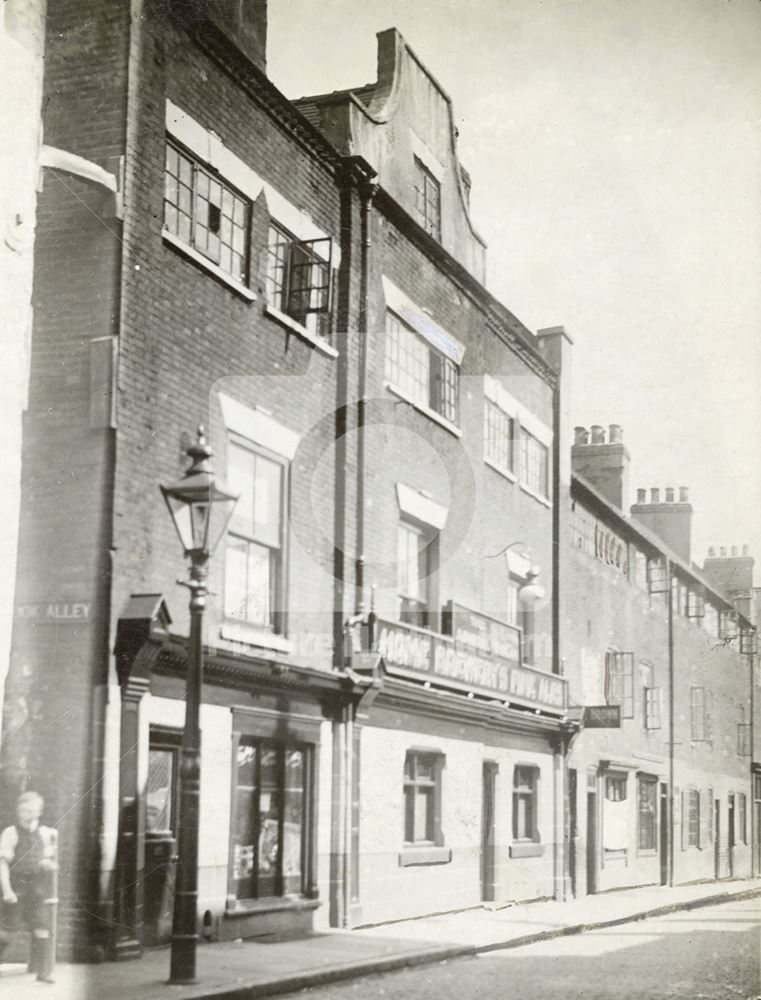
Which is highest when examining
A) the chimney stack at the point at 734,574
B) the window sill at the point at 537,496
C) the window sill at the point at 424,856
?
the window sill at the point at 537,496

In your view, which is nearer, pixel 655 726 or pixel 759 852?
pixel 655 726

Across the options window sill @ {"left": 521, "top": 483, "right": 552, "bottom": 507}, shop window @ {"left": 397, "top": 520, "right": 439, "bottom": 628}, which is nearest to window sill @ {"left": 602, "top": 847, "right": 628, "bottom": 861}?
window sill @ {"left": 521, "top": 483, "right": 552, "bottom": 507}

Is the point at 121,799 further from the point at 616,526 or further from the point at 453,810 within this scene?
the point at 616,526

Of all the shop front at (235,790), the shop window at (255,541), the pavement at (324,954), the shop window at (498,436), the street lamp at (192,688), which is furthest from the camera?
the shop window at (498,436)

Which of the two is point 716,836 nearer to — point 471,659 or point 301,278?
point 471,659

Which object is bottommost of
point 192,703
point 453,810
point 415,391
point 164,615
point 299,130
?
point 453,810

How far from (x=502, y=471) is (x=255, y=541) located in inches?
→ 263

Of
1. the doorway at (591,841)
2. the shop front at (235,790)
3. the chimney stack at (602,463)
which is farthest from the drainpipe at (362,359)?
the doorway at (591,841)

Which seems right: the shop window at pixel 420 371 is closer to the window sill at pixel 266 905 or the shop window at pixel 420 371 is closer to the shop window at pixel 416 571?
the shop window at pixel 416 571

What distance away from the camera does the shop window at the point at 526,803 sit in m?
17.6

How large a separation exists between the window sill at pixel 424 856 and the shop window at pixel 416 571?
258cm

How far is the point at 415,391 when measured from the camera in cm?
1545

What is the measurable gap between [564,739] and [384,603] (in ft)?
18.9

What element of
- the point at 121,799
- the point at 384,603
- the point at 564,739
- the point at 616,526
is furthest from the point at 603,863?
the point at 121,799
